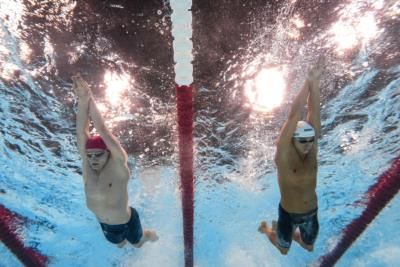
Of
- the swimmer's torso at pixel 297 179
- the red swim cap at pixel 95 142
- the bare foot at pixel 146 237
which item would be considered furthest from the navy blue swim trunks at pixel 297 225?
the red swim cap at pixel 95 142

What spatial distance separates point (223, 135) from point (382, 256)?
5.50 metres

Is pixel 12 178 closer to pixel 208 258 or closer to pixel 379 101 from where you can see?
pixel 208 258

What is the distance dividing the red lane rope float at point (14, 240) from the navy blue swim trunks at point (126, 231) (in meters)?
2.30

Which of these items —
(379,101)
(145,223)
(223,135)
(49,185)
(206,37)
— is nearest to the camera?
(206,37)

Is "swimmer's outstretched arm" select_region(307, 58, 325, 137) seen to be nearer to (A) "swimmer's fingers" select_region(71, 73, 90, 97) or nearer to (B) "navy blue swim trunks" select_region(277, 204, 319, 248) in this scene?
(B) "navy blue swim trunks" select_region(277, 204, 319, 248)

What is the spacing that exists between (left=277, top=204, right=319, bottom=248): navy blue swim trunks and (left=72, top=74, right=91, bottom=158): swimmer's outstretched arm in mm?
2614

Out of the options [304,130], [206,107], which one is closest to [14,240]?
[206,107]

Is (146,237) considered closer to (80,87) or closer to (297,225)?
(297,225)

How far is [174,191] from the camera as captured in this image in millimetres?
8156

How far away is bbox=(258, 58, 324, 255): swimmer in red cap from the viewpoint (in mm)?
3982

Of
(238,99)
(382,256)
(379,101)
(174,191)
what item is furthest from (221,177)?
(382,256)

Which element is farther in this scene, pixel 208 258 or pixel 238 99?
pixel 208 258

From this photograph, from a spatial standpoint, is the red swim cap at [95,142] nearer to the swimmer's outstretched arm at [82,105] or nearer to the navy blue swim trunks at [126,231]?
the swimmer's outstretched arm at [82,105]

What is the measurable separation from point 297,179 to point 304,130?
705 mm
